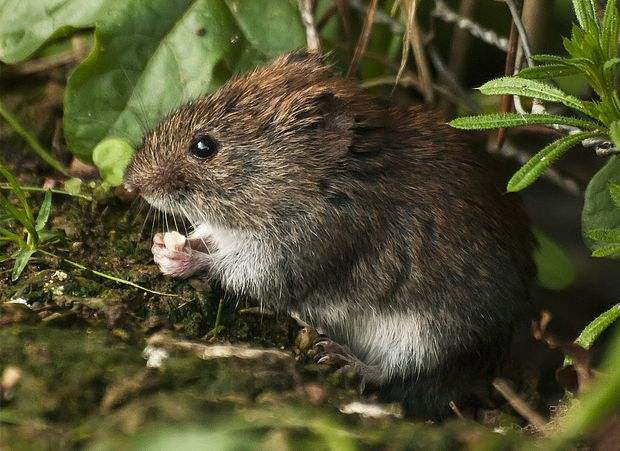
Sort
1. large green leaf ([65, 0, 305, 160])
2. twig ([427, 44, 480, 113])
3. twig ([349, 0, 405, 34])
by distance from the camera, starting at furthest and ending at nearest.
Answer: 1. twig ([427, 44, 480, 113])
2. twig ([349, 0, 405, 34])
3. large green leaf ([65, 0, 305, 160])

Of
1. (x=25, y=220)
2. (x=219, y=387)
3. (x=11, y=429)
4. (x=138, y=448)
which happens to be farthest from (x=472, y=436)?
(x=25, y=220)

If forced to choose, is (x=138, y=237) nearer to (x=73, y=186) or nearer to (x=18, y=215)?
(x=73, y=186)

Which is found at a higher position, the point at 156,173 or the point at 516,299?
the point at 156,173

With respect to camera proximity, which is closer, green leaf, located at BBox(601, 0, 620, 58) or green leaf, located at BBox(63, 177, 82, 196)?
green leaf, located at BBox(601, 0, 620, 58)

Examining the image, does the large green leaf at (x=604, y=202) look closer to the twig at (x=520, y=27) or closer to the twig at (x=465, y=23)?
the twig at (x=520, y=27)

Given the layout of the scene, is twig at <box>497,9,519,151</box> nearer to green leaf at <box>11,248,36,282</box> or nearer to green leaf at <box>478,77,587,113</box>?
green leaf at <box>478,77,587,113</box>

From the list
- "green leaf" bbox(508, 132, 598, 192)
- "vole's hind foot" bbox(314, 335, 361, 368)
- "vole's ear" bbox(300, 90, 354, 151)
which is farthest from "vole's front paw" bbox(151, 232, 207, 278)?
"green leaf" bbox(508, 132, 598, 192)

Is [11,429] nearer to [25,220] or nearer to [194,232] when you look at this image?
[25,220]
